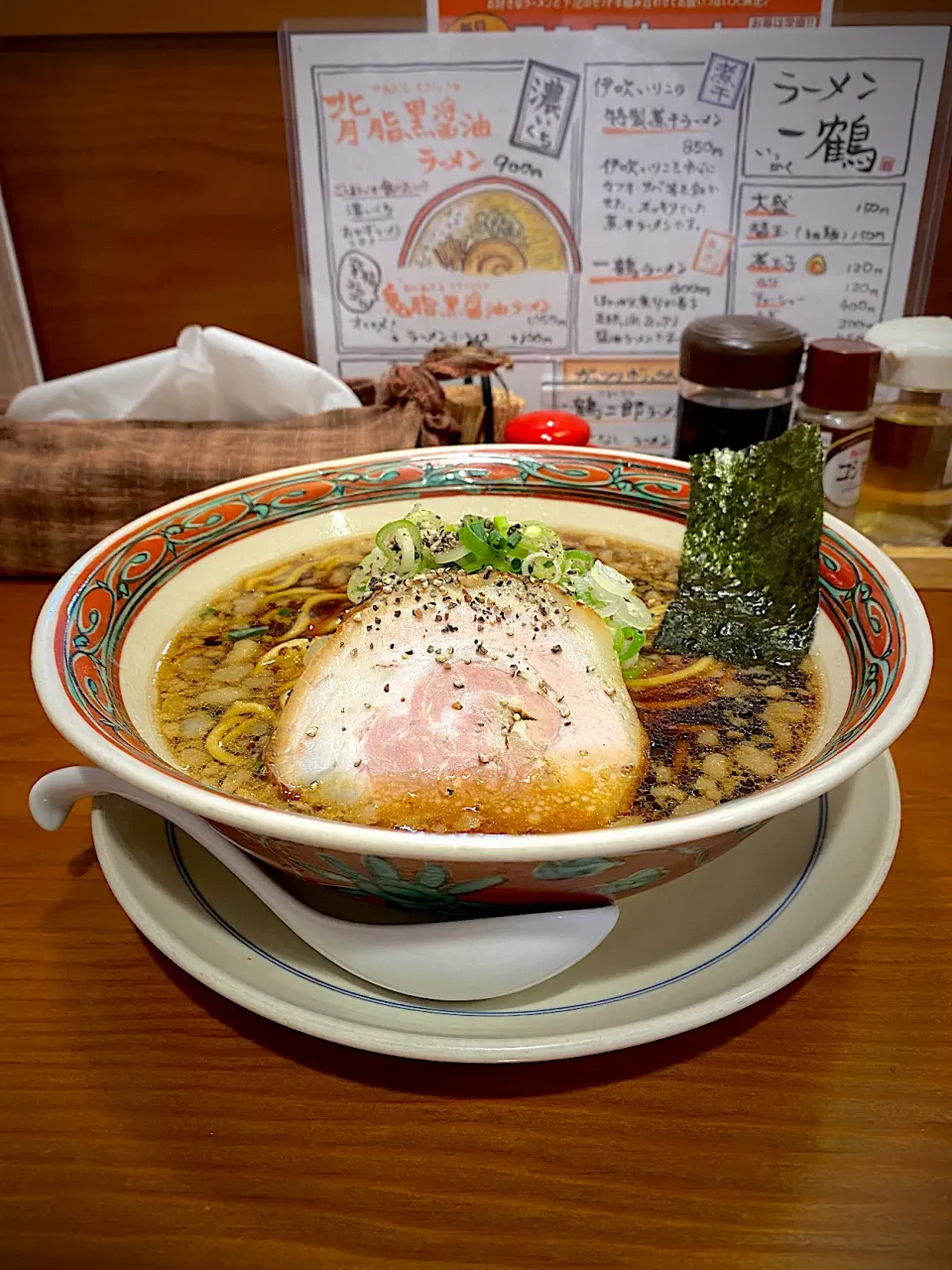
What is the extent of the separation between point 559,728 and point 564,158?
6.12 ft

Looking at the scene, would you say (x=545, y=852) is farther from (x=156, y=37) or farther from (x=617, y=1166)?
(x=156, y=37)

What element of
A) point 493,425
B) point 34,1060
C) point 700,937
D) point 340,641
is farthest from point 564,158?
point 34,1060

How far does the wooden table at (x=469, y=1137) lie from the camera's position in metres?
0.69

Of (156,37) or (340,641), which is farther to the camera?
(156,37)

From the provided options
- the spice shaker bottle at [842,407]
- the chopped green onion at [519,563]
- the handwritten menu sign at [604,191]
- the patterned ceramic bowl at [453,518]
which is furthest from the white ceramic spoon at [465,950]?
the handwritten menu sign at [604,191]

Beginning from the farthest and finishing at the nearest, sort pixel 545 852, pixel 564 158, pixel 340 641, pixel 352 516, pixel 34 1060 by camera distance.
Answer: pixel 564 158
pixel 352 516
pixel 340 641
pixel 34 1060
pixel 545 852

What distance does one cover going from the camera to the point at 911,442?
1789 mm

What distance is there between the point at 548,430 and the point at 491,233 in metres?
0.76

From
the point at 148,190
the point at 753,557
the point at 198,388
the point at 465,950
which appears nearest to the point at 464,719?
the point at 465,950

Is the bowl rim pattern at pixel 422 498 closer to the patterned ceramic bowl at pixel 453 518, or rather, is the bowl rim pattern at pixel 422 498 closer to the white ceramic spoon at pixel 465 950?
the patterned ceramic bowl at pixel 453 518

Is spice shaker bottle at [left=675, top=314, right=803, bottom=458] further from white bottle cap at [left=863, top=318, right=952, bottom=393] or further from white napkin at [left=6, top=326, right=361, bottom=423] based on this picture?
white napkin at [left=6, top=326, right=361, bottom=423]

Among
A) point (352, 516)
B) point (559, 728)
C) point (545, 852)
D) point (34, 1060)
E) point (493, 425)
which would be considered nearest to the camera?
point (545, 852)

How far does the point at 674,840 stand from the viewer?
2.23ft

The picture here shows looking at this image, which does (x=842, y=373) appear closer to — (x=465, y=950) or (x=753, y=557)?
(x=753, y=557)
